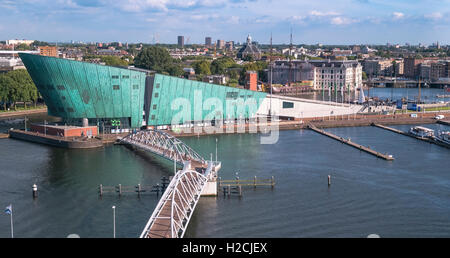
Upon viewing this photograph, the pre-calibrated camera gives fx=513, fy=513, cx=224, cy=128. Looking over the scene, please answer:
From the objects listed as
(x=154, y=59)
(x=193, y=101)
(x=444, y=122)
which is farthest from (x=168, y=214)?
(x=154, y=59)

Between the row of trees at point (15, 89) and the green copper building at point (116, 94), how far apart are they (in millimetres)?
12512

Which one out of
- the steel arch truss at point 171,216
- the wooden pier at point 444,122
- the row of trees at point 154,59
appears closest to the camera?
the steel arch truss at point 171,216

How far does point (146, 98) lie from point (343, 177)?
55.0 feet

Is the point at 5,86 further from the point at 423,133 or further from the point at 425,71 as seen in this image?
the point at 425,71

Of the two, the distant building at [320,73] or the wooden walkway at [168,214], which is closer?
the wooden walkway at [168,214]

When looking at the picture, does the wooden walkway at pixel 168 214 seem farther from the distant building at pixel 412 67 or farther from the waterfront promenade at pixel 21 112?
the distant building at pixel 412 67

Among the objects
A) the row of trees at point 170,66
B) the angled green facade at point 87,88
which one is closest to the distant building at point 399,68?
the row of trees at point 170,66

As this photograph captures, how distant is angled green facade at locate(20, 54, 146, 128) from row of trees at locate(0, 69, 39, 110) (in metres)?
12.7

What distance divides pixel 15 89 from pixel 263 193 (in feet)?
108

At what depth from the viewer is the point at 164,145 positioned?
28.4 m

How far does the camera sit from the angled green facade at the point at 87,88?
33312 mm

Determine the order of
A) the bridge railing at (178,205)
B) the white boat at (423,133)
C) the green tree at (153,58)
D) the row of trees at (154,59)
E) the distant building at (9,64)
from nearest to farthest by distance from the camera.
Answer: the bridge railing at (178,205)
the white boat at (423,133)
the distant building at (9,64)
the row of trees at (154,59)
the green tree at (153,58)

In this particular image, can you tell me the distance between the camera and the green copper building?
33.5 meters
